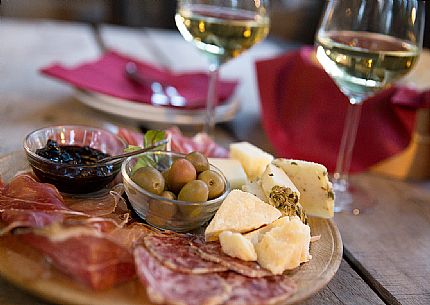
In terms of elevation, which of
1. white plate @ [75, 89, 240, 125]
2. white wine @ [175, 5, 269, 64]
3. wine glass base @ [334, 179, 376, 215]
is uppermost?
white wine @ [175, 5, 269, 64]

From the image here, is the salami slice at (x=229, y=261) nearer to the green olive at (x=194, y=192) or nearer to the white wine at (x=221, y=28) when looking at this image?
the green olive at (x=194, y=192)

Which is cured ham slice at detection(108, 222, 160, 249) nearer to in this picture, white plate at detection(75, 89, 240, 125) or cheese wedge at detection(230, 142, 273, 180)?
cheese wedge at detection(230, 142, 273, 180)

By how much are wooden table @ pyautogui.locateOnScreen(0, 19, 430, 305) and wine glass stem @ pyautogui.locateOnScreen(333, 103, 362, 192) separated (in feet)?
0.19

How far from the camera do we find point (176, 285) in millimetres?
593

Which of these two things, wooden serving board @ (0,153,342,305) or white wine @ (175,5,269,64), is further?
white wine @ (175,5,269,64)

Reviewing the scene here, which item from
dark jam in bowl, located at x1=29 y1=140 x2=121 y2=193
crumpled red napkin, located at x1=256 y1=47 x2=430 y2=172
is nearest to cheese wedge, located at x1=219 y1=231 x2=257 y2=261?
dark jam in bowl, located at x1=29 y1=140 x2=121 y2=193

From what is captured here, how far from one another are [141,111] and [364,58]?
0.47 metres

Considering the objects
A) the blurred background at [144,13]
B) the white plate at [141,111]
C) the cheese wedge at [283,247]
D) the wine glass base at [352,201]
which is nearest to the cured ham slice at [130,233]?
the cheese wedge at [283,247]

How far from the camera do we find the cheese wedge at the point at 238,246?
2.16ft

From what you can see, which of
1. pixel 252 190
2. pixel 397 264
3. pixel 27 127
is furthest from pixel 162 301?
pixel 27 127

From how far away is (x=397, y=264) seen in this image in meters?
0.86

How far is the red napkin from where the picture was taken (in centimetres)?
127

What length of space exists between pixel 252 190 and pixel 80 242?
0.26 meters

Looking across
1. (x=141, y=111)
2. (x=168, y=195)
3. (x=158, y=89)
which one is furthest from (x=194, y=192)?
(x=158, y=89)
